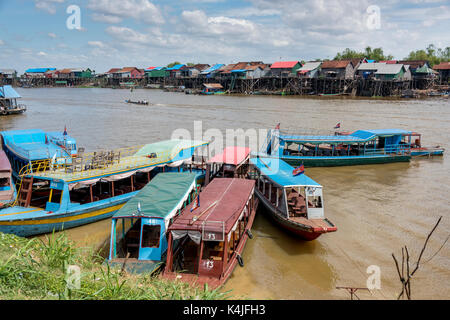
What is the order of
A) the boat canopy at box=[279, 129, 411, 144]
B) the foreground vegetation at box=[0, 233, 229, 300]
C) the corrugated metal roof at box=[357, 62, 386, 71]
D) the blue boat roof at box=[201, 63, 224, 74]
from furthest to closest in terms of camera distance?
the blue boat roof at box=[201, 63, 224, 74] < the corrugated metal roof at box=[357, 62, 386, 71] < the boat canopy at box=[279, 129, 411, 144] < the foreground vegetation at box=[0, 233, 229, 300]

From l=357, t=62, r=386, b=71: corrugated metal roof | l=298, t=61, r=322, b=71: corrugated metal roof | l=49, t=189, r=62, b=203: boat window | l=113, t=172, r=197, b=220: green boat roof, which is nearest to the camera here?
l=113, t=172, r=197, b=220: green boat roof

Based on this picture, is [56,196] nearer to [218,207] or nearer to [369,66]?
[218,207]

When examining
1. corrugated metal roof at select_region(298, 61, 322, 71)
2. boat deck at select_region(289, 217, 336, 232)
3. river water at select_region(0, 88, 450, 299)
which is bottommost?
river water at select_region(0, 88, 450, 299)

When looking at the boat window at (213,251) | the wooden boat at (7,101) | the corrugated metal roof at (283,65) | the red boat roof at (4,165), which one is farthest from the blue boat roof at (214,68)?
the boat window at (213,251)

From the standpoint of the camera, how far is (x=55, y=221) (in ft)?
35.7

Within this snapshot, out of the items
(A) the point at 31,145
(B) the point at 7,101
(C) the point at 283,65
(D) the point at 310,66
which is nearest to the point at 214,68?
(C) the point at 283,65

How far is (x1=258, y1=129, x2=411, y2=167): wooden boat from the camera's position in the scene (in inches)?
784

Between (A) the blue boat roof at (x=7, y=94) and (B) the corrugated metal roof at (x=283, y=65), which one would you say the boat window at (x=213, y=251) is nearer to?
(A) the blue boat roof at (x=7, y=94)

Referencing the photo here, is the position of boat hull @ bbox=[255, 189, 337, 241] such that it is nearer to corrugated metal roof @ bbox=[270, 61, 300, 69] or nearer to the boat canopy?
the boat canopy

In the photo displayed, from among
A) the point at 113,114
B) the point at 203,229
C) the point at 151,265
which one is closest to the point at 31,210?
the point at 151,265

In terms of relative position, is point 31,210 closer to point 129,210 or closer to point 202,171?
point 129,210

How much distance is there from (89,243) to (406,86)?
2770 inches

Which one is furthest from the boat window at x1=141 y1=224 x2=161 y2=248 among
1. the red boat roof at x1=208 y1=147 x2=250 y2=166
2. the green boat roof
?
the red boat roof at x1=208 y1=147 x2=250 y2=166

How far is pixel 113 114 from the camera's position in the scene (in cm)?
4275
